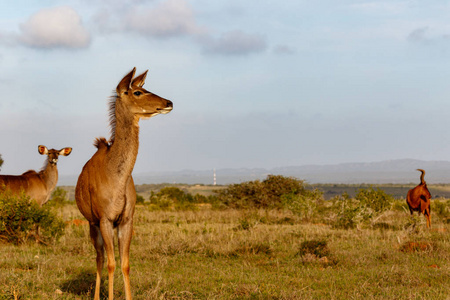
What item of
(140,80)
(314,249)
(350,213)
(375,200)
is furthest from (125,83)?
(375,200)

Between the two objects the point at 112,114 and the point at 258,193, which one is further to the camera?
the point at 258,193

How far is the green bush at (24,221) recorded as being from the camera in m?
11.8

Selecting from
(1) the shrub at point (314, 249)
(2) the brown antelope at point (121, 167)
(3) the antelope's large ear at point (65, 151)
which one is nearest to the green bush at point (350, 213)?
(1) the shrub at point (314, 249)

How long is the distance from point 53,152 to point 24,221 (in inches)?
145

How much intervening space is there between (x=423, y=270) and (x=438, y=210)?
13869 millimetres

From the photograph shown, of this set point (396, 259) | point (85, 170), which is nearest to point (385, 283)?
point (396, 259)

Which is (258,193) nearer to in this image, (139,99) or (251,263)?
(251,263)

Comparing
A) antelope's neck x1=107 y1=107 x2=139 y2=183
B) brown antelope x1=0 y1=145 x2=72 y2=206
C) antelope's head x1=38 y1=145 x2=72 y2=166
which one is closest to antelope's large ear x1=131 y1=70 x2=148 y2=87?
antelope's neck x1=107 y1=107 x2=139 y2=183

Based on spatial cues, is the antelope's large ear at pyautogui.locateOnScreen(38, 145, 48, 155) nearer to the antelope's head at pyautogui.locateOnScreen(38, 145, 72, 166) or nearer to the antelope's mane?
the antelope's head at pyautogui.locateOnScreen(38, 145, 72, 166)

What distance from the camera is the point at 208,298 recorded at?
6496mm

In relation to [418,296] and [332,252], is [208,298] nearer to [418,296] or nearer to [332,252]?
[418,296]

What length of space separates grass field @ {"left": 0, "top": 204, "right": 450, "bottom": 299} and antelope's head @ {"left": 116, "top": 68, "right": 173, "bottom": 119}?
8.12 ft

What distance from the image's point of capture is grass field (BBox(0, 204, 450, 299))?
23.4 ft

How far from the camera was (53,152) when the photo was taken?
→ 49.8 feet
